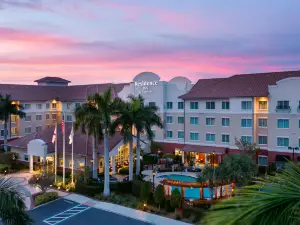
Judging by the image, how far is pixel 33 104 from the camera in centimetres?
6250

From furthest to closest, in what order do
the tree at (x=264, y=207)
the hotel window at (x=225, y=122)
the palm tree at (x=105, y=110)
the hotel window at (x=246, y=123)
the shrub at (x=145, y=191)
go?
the hotel window at (x=225, y=122), the hotel window at (x=246, y=123), the palm tree at (x=105, y=110), the shrub at (x=145, y=191), the tree at (x=264, y=207)

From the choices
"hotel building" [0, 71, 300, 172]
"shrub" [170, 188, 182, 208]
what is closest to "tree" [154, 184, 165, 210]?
"shrub" [170, 188, 182, 208]

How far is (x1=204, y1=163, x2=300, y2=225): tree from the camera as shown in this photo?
2920 mm

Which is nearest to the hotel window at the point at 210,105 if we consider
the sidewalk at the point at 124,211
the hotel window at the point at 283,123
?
the hotel window at the point at 283,123

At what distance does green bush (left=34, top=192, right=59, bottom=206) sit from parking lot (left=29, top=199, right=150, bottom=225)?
0.61m

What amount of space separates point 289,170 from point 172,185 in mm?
26504

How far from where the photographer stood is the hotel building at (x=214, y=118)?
1565 inches

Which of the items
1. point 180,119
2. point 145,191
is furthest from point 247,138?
point 145,191

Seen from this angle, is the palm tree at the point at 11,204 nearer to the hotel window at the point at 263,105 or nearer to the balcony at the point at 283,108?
the balcony at the point at 283,108

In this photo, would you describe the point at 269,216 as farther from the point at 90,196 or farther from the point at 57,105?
the point at 57,105

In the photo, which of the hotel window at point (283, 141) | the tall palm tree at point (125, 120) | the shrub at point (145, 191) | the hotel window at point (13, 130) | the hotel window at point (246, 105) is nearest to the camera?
the shrub at point (145, 191)

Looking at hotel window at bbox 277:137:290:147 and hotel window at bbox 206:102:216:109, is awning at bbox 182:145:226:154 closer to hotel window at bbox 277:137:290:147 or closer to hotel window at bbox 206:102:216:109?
hotel window at bbox 206:102:216:109

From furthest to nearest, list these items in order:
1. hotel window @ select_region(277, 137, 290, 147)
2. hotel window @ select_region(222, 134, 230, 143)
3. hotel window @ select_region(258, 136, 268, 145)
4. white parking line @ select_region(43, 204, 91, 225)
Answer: hotel window @ select_region(222, 134, 230, 143)
hotel window @ select_region(258, 136, 268, 145)
hotel window @ select_region(277, 137, 290, 147)
white parking line @ select_region(43, 204, 91, 225)

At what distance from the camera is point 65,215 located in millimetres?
25406
